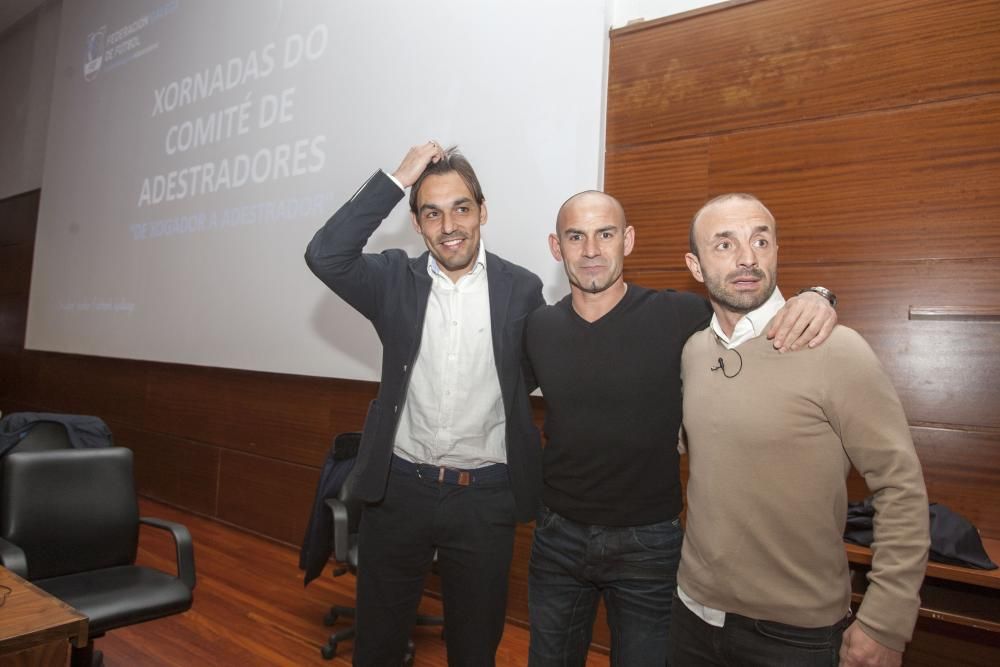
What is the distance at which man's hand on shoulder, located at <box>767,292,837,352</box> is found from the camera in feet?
4.20

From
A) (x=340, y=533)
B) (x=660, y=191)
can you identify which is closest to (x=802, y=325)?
(x=660, y=191)

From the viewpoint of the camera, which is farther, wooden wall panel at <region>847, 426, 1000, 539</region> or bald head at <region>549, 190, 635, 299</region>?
wooden wall panel at <region>847, 426, 1000, 539</region>

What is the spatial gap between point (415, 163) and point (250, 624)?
7.99 ft

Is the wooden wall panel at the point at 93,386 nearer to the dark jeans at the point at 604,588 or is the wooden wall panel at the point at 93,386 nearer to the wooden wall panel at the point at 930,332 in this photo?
the dark jeans at the point at 604,588

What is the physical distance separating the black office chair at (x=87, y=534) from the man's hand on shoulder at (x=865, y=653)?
7.16 ft

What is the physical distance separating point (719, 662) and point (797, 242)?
5.43 ft

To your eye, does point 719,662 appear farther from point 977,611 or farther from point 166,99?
point 166,99

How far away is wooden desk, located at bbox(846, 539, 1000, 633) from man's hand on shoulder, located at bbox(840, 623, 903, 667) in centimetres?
83

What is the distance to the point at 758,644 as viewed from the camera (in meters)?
1.29

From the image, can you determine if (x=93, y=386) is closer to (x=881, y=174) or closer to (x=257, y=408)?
(x=257, y=408)

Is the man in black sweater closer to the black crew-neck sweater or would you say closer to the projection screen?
the black crew-neck sweater

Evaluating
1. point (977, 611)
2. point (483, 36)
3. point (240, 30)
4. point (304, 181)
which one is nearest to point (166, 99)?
point (240, 30)

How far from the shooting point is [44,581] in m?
2.38

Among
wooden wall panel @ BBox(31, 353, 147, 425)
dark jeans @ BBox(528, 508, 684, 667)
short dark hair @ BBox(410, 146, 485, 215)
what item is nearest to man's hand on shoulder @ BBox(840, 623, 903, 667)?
dark jeans @ BBox(528, 508, 684, 667)
